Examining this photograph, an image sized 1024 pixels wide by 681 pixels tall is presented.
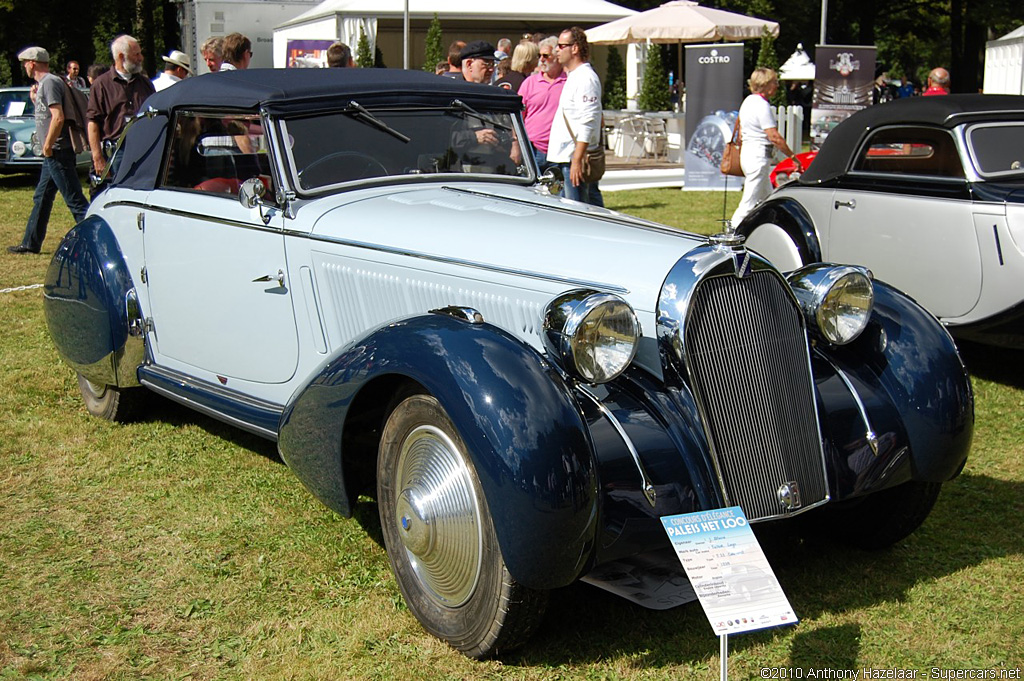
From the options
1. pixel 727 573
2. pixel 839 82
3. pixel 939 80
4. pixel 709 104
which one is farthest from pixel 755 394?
pixel 839 82

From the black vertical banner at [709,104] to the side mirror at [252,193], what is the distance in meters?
11.5

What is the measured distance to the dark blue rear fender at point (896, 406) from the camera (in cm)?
326

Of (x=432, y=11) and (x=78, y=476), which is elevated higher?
(x=432, y=11)

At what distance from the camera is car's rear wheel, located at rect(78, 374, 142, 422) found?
202 inches

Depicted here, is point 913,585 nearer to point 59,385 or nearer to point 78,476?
point 78,476

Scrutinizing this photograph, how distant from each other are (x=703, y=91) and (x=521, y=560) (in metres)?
13.3

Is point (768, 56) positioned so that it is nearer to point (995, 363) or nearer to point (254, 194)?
point (995, 363)

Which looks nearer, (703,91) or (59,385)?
(59,385)

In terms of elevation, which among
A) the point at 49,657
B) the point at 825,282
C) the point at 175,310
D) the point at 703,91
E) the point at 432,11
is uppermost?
the point at 432,11

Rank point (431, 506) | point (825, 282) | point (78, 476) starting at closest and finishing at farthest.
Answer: point (431, 506), point (825, 282), point (78, 476)

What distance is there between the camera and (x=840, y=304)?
11.3 feet

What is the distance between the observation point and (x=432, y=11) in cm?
2162

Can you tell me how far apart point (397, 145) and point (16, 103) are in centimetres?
1438

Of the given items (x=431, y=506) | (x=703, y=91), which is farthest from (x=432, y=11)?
(x=431, y=506)
